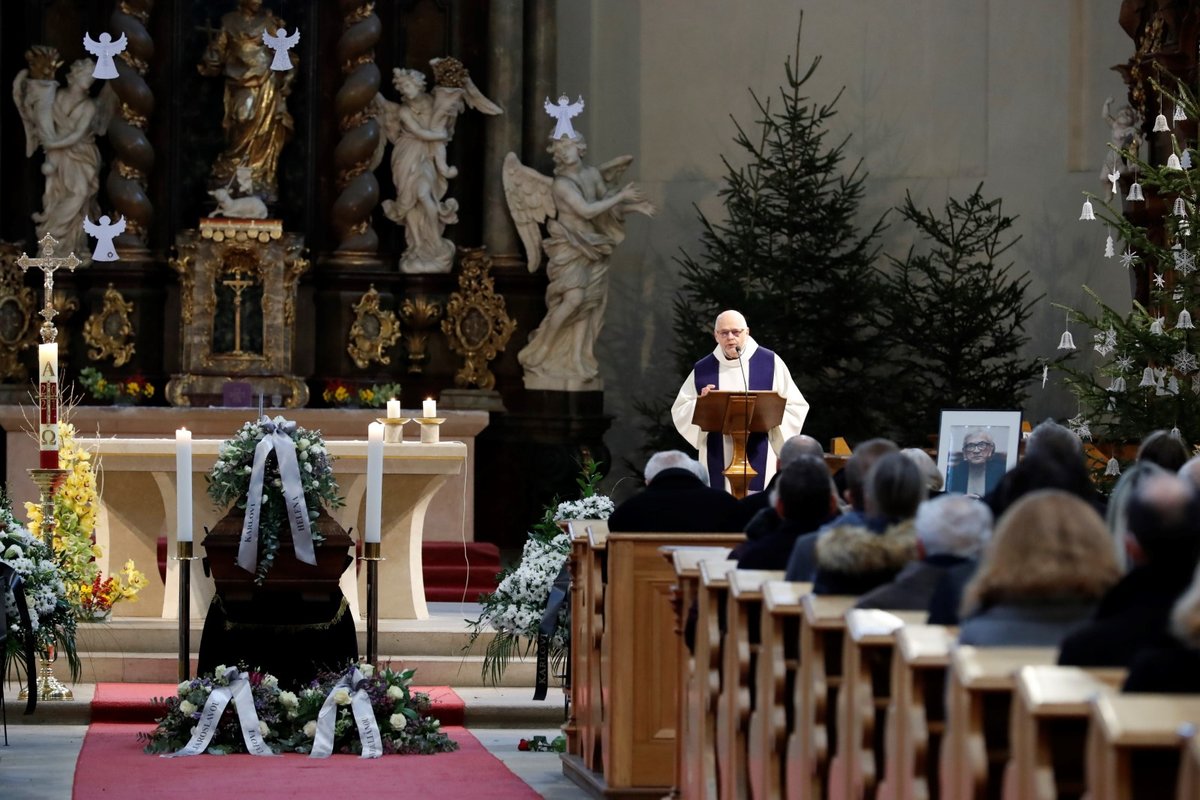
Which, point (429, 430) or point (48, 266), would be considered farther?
point (429, 430)

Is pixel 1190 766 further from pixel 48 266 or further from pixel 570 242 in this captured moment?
pixel 570 242

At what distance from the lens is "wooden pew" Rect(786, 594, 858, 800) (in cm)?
514

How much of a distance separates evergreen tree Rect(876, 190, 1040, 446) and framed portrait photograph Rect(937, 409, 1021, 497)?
518cm

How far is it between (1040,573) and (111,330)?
1211 cm

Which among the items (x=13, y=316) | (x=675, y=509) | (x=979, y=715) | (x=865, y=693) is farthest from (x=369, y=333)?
(x=979, y=715)

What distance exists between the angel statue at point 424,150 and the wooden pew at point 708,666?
908 centimetres

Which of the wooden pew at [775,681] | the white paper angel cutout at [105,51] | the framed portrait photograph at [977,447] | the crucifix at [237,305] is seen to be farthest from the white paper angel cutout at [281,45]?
the wooden pew at [775,681]

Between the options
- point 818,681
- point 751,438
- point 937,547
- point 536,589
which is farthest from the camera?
point 751,438

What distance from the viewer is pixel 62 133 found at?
14.9 m

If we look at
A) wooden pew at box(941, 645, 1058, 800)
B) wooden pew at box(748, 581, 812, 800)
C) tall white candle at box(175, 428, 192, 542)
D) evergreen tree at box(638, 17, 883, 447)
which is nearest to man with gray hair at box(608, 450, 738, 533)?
wooden pew at box(748, 581, 812, 800)

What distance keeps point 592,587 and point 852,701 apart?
10.2 ft

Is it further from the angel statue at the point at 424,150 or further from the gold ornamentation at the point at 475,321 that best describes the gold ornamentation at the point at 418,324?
the angel statue at the point at 424,150

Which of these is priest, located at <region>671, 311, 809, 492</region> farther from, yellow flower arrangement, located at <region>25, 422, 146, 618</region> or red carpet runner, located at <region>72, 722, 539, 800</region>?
yellow flower arrangement, located at <region>25, 422, 146, 618</region>

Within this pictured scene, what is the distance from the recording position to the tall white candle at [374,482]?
8.66m
